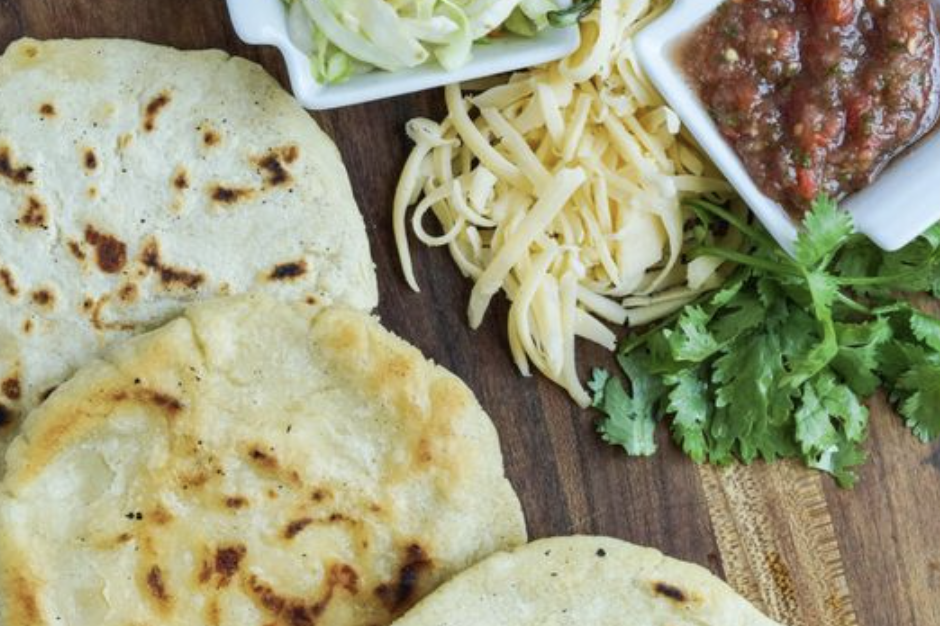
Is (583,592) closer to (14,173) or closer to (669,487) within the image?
(669,487)

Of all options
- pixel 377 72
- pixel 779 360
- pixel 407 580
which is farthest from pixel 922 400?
pixel 377 72

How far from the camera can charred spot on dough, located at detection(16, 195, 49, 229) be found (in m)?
4.53

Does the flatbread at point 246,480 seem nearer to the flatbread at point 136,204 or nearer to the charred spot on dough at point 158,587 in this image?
the charred spot on dough at point 158,587

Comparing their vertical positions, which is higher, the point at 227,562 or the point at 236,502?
the point at 236,502

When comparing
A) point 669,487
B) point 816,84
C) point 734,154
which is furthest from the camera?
point 669,487

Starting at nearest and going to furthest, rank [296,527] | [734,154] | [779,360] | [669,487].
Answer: [296,527] → [734,154] → [779,360] → [669,487]

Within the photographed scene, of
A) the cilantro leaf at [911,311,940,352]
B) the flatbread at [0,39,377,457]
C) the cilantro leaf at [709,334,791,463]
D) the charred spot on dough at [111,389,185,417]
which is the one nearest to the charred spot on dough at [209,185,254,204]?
the flatbread at [0,39,377,457]

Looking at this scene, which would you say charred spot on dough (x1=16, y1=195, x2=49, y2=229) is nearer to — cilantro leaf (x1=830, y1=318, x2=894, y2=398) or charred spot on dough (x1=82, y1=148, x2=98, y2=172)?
charred spot on dough (x1=82, y1=148, x2=98, y2=172)

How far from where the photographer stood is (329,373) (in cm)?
450

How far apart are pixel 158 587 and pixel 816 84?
2.77 metres

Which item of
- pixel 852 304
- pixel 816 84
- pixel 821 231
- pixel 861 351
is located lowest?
pixel 861 351

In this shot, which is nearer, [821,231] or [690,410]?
Answer: [821,231]

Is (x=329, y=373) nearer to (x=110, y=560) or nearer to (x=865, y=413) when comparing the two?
(x=110, y=560)

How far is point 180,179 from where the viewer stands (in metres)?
4.58
